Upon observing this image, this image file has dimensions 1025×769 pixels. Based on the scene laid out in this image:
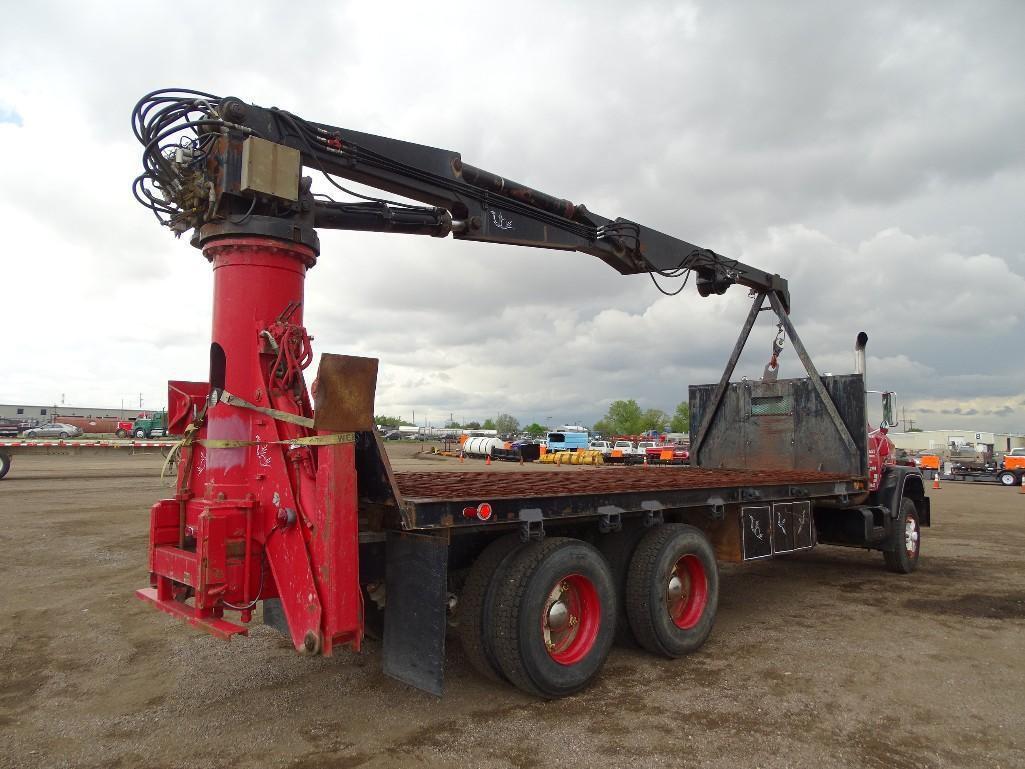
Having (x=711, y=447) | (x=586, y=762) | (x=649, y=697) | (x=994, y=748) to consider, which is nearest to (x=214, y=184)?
(x=586, y=762)

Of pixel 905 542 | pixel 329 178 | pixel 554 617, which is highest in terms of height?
pixel 329 178

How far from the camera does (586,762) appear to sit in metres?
3.76

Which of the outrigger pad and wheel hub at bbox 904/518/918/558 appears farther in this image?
wheel hub at bbox 904/518/918/558

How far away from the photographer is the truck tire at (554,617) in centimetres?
438

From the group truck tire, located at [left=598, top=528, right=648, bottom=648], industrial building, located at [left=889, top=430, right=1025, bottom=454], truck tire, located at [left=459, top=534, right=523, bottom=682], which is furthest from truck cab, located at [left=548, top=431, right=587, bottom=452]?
truck tire, located at [left=459, top=534, right=523, bottom=682]

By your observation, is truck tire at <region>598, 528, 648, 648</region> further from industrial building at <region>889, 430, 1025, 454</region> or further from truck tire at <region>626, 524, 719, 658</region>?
industrial building at <region>889, 430, 1025, 454</region>

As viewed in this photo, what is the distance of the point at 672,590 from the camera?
18.9ft

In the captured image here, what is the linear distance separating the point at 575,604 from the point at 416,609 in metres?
1.29

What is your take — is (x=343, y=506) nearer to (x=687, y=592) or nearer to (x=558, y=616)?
(x=558, y=616)

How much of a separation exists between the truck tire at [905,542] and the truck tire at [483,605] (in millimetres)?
6655

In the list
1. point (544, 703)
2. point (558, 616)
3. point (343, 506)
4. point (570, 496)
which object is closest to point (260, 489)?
point (343, 506)

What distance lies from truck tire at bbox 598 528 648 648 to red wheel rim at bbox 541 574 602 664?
1.62ft

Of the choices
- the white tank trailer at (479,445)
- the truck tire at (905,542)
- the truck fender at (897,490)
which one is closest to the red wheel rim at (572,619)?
the truck fender at (897,490)

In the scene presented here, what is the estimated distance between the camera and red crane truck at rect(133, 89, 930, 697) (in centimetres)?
395
